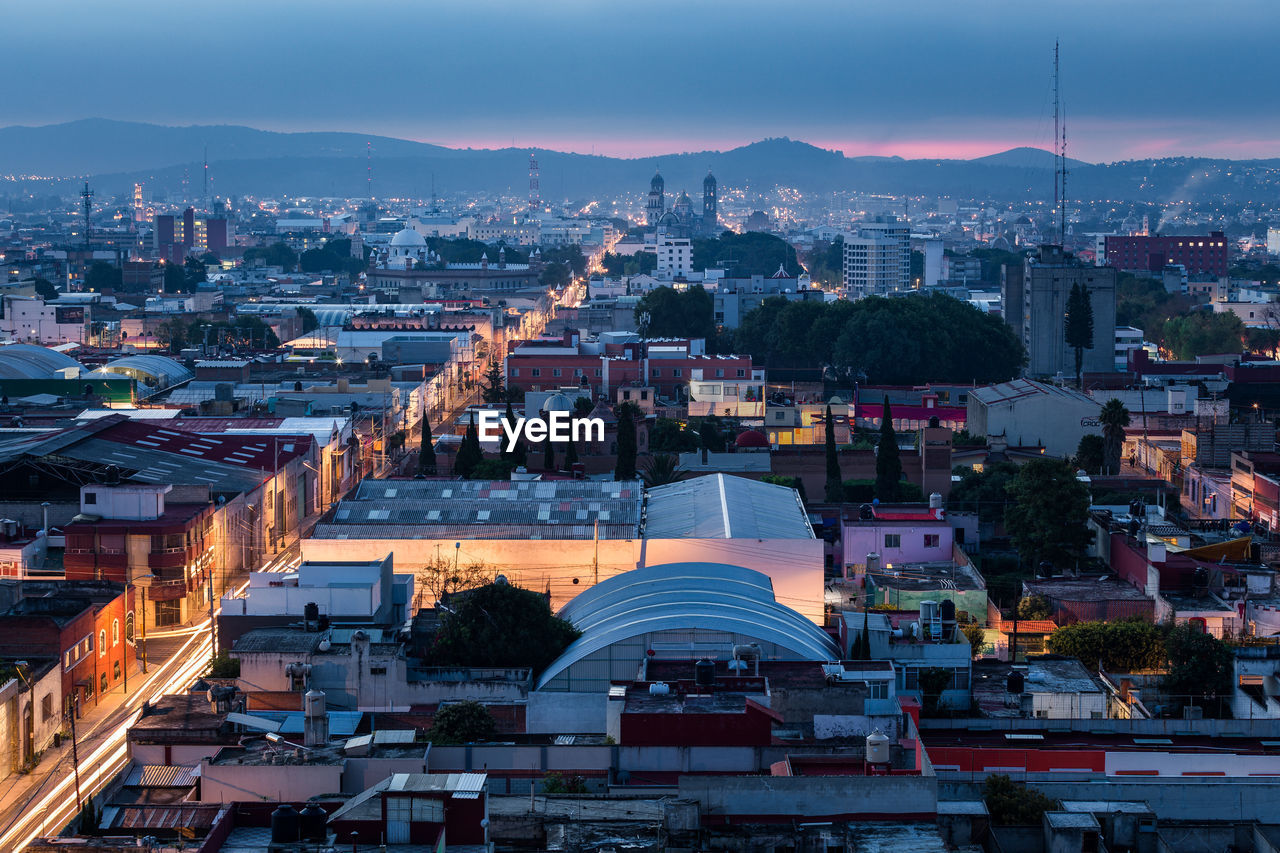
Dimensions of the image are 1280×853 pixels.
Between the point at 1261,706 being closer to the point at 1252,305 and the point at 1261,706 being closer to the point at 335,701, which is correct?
the point at 335,701

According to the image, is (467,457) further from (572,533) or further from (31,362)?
(31,362)

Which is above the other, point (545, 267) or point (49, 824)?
point (545, 267)

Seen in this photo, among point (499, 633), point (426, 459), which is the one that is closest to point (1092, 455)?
point (426, 459)

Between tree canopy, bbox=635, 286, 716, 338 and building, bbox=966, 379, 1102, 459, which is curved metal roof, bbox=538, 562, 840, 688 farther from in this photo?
tree canopy, bbox=635, 286, 716, 338

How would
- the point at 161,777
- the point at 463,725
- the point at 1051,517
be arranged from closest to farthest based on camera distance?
1. the point at 161,777
2. the point at 463,725
3. the point at 1051,517

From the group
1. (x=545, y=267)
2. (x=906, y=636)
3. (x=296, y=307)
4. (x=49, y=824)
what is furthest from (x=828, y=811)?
(x=545, y=267)

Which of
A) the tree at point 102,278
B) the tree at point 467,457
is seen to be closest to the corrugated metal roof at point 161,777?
the tree at point 467,457
